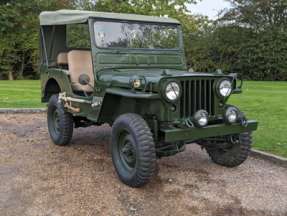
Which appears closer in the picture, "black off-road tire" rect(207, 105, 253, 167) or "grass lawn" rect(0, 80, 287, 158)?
"black off-road tire" rect(207, 105, 253, 167)

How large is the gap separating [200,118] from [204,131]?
0.18 metres

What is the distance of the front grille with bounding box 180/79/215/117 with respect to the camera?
3.58 meters

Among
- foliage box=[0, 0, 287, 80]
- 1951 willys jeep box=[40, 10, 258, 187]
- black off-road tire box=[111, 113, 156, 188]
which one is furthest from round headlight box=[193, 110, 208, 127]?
foliage box=[0, 0, 287, 80]

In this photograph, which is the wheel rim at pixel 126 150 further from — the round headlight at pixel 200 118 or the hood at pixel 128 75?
the round headlight at pixel 200 118

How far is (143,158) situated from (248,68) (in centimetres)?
1920

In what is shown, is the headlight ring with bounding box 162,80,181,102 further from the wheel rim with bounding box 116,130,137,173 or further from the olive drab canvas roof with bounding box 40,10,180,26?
the olive drab canvas roof with bounding box 40,10,180,26

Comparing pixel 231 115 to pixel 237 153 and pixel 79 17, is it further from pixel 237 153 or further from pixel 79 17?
pixel 79 17

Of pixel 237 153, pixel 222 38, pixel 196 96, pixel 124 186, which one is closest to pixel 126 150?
pixel 124 186

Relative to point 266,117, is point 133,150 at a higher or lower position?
higher

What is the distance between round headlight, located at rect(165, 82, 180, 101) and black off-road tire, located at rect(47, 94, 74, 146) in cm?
253

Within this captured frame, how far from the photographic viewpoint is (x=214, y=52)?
71.8ft

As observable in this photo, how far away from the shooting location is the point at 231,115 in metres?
3.72

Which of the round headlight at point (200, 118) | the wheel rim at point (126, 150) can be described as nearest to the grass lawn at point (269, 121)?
the round headlight at point (200, 118)

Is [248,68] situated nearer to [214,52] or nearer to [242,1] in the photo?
[214,52]
